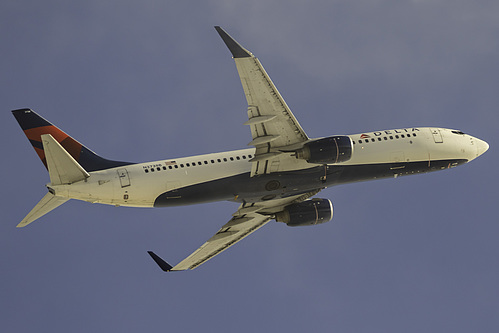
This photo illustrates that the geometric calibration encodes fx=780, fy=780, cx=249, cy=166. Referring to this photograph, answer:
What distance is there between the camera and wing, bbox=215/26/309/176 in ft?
150

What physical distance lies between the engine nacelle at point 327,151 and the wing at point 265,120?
62cm

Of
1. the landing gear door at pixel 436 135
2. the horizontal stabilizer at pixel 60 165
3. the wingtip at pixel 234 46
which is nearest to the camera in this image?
the wingtip at pixel 234 46

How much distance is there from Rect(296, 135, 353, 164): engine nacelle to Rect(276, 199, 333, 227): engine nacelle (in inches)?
321

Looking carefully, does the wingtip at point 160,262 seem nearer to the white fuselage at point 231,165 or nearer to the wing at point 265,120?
the white fuselage at point 231,165

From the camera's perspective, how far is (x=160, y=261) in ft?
198

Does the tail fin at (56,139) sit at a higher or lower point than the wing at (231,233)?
higher

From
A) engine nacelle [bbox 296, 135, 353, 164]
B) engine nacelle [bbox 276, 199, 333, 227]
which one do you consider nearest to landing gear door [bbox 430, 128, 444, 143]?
engine nacelle [bbox 276, 199, 333, 227]

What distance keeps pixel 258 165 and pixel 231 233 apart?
10.2m

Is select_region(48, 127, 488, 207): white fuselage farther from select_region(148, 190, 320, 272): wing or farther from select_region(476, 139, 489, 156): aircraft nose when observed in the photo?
select_region(148, 190, 320, 272): wing

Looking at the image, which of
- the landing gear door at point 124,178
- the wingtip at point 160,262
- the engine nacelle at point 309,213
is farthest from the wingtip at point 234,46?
the wingtip at point 160,262

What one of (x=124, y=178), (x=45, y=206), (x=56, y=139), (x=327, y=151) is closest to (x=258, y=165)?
(x=327, y=151)

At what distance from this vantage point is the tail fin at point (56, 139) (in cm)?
5028

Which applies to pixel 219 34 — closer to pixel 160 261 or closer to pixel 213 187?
pixel 213 187

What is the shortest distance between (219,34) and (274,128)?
852cm
